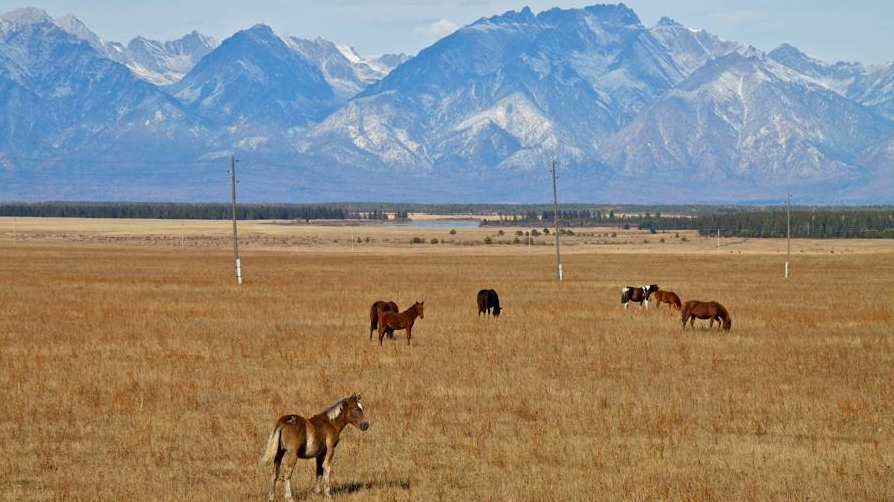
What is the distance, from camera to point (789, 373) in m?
26.2

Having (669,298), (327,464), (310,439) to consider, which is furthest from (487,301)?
(310,439)

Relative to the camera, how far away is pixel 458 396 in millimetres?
22875

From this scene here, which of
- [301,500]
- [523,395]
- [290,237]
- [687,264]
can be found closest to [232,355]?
[523,395]

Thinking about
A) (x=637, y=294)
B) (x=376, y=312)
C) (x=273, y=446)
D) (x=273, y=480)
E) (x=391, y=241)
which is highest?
(x=273, y=446)

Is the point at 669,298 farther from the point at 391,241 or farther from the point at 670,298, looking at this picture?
the point at 391,241

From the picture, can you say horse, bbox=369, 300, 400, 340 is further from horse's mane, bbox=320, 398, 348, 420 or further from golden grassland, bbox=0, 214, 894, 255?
golden grassland, bbox=0, 214, 894, 255

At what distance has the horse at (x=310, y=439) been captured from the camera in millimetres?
14234

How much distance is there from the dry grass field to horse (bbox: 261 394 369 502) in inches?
32.2

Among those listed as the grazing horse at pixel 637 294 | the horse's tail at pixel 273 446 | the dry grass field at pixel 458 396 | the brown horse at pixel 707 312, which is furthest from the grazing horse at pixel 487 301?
the horse's tail at pixel 273 446

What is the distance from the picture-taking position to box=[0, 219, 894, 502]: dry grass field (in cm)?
1653

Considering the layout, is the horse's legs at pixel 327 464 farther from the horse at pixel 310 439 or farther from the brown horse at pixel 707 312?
the brown horse at pixel 707 312

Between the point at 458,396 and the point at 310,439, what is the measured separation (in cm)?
857

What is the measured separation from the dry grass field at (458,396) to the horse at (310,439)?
82 cm

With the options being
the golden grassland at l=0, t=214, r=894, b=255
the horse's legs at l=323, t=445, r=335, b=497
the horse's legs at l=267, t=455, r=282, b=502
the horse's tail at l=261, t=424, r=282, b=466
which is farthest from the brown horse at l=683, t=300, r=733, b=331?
the golden grassland at l=0, t=214, r=894, b=255
